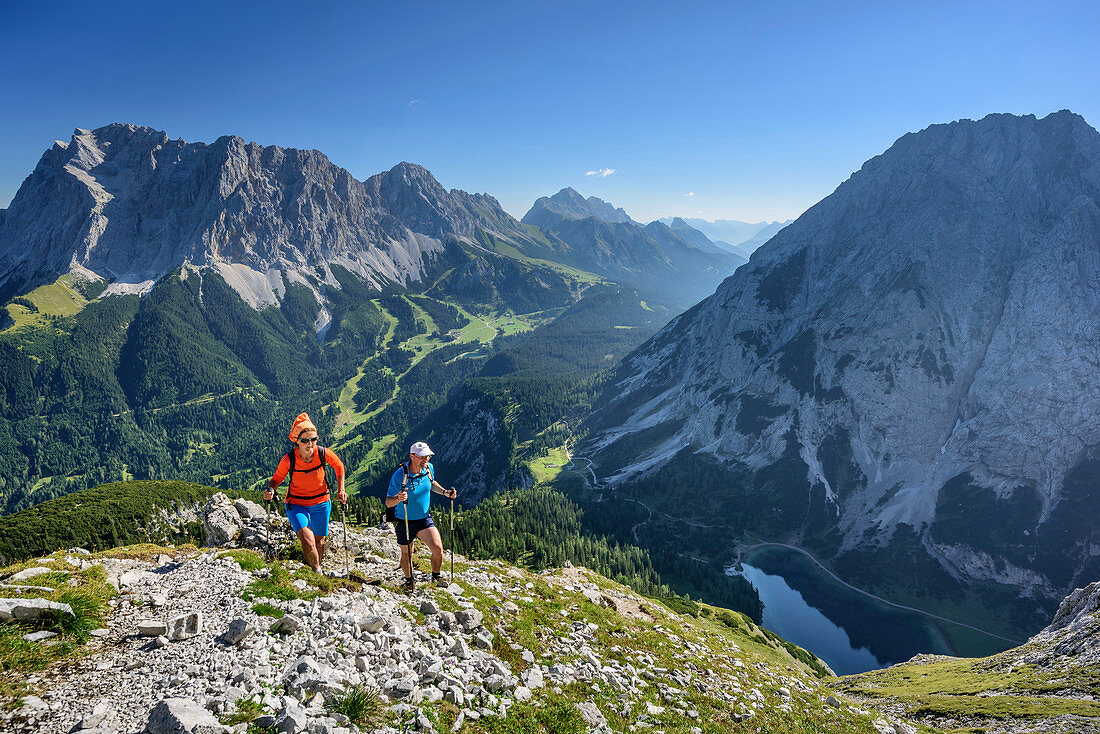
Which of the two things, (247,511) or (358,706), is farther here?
(247,511)

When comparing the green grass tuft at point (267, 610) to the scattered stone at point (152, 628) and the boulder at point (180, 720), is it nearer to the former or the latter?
the scattered stone at point (152, 628)

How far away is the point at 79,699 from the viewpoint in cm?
860

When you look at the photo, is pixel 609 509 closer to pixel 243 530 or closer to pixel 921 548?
pixel 921 548

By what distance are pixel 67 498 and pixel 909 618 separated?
193 m

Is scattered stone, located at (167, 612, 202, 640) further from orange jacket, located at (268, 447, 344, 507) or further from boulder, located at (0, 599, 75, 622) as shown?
orange jacket, located at (268, 447, 344, 507)

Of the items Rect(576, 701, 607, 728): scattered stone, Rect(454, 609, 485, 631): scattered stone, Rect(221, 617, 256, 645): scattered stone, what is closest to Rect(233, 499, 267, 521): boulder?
Rect(454, 609, 485, 631): scattered stone

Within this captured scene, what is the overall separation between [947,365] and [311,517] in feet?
607

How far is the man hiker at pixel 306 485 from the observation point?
659 inches

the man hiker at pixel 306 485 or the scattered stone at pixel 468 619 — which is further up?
the man hiker at pixel 306 485

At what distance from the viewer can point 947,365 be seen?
144250 millimetres

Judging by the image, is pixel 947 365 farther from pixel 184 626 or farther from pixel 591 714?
pixel 184 626

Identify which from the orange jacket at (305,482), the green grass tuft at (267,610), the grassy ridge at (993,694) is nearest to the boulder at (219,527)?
the orange jacket at (305,482)

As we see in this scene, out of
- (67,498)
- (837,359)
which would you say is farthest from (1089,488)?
(67,498)

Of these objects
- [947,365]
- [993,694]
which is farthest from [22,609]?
[947,365]
